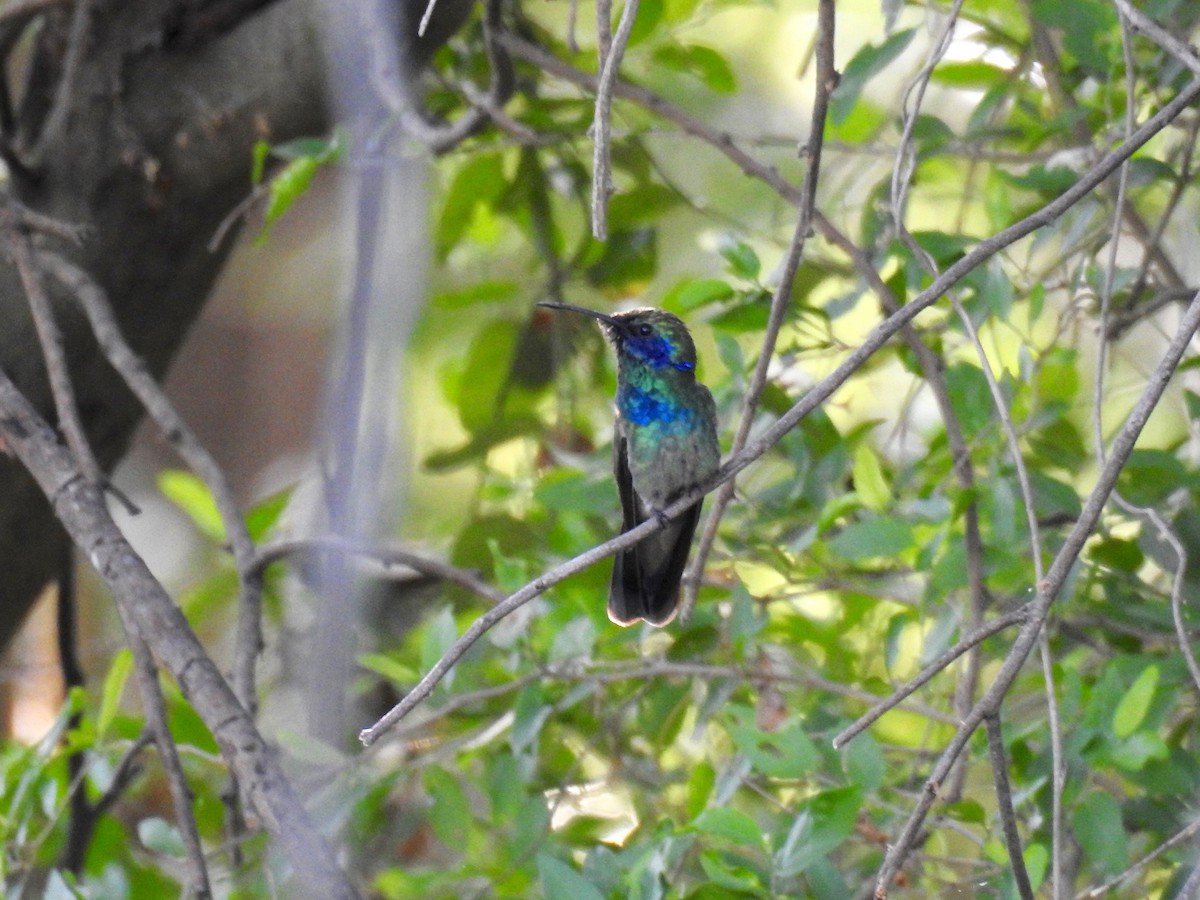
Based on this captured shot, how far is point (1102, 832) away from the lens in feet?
6.70

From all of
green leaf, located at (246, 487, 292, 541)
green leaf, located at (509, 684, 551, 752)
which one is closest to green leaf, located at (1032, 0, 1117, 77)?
green leaf, located at (509, 684, 551, 752)

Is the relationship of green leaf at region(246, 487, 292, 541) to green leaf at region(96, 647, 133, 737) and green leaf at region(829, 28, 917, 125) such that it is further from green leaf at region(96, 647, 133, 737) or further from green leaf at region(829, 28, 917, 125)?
green leaf at region(829, 28, 917, 125)

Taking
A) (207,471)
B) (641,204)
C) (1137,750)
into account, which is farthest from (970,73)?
(207,471)

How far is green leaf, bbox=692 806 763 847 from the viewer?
1.90 metres

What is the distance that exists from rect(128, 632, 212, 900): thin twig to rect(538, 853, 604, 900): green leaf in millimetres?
446

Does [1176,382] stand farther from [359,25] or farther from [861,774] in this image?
[359,25]

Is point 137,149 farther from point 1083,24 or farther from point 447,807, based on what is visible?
point 1083,24

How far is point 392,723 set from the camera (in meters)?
1.37

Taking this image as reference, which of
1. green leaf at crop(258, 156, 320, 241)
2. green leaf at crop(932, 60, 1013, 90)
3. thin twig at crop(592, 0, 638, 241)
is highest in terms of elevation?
thin twig at crop(592, 0, 638, 241)

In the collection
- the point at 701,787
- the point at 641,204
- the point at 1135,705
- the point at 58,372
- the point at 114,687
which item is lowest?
the point at 701,787

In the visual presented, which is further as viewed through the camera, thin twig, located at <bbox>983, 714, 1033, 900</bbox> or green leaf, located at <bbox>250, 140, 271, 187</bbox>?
green leaf, located at <bbox>250, 140, 271, 187</bbox>

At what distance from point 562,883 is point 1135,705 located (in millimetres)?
886

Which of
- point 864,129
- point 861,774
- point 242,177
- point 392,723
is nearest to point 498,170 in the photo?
point 242,177

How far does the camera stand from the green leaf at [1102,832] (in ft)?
6.61
